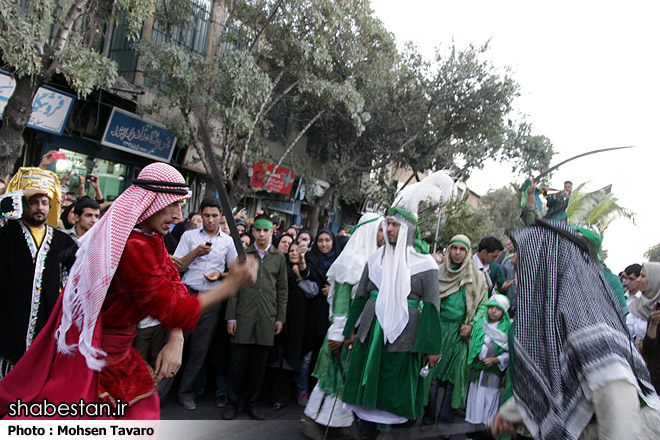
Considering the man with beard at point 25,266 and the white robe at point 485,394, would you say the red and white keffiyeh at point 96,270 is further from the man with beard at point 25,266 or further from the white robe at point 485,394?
the white robe at point 485,394

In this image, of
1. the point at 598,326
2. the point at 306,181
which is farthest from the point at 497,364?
the point at 306,181

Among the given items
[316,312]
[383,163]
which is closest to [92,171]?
[316,312]

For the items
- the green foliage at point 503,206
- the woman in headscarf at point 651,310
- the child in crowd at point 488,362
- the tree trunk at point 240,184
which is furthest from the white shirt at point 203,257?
the green foliage at point 503,206

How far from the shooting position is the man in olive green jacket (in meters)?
4.97

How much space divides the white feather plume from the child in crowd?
131 centimetres

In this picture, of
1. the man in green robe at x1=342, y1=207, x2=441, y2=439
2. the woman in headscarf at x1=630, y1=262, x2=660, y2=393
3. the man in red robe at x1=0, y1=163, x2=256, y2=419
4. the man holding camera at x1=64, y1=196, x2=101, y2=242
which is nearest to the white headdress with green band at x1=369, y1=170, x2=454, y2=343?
the man in green robe at x1=342, y1=207, x2=441, y2=439

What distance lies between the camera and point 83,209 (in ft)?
14.3

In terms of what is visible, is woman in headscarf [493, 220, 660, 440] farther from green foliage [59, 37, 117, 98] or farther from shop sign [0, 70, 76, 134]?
shop sign [0, 70, 76, 134]

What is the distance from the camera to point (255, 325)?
5.00m

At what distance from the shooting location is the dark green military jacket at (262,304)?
497cm

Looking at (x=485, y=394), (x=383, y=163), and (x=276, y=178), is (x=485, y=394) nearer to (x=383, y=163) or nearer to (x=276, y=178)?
(x=276, y=178)

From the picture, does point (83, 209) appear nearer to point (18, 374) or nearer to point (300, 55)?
point (18, 374)

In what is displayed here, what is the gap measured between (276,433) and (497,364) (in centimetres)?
229

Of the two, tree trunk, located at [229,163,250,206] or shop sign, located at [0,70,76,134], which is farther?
tree trunk, located at [229,163,250,206]
